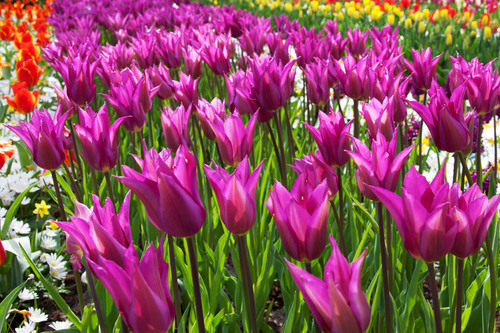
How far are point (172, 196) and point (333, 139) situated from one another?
653mm

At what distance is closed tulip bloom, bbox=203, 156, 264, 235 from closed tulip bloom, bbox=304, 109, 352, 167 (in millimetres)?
447

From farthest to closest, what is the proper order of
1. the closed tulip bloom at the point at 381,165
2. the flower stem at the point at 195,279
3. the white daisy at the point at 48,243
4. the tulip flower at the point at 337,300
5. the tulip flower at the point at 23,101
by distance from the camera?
the tulip flower at the point at 23,101
the white daisy at the point at 48,243
the closed tulip bloom at the point at 381,165
the flower stem at the point at 195,279
the tulip flower at the point at 337,300

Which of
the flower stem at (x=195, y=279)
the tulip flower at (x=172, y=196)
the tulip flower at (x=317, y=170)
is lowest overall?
the flower stem at (x=195, y=279)

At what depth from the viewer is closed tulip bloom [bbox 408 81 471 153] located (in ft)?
4.70

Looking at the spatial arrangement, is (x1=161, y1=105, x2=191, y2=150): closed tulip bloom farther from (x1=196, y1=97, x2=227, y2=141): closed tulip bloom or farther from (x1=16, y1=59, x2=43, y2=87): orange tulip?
(x1=16, y1=59, x2=43, y2=87): orange tulip

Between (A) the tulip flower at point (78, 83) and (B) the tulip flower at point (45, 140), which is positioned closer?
(B) the tulip flower at point (45, 140)

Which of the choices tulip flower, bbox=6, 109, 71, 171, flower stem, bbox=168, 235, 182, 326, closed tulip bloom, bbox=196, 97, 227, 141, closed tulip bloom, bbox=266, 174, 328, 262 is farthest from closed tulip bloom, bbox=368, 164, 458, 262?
tulip flower, bbox=6, 109, 71, 171

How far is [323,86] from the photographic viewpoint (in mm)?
2244

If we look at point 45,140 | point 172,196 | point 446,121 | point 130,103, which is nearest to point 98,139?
point 45,140

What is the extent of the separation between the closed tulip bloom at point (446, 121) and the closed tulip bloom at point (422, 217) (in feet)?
1.49

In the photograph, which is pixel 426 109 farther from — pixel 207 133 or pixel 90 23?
pixel 90 23

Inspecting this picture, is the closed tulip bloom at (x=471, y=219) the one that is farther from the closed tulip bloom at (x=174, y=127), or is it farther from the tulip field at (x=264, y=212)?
the closed tulip bloom at (x=174, y=127)

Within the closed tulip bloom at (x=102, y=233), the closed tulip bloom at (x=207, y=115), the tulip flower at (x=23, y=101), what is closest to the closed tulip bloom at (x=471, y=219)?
the closed tulip bloom at (x=102, y=233)

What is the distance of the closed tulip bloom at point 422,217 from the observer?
3.12 ft
